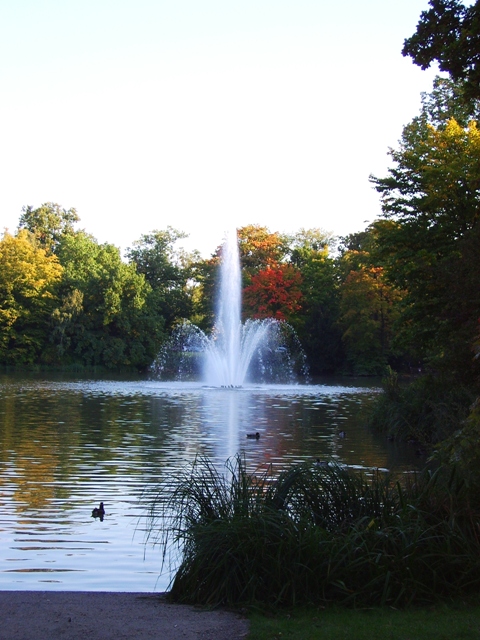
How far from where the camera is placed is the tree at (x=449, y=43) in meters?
10.1

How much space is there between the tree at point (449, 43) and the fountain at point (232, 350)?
31047 millimetres

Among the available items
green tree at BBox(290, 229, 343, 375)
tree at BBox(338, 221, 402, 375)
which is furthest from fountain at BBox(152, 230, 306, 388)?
tree at BBox(338, 221, 402, 375)

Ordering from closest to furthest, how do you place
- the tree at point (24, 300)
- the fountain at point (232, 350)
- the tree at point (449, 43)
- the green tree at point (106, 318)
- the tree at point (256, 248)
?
1. the tree at point (449, 43)
2. the fountain at point (232, 350)
3. the tree at point (24, 300)
4. the green tree at point (106, 318)
5. the tree at point (256, 248)

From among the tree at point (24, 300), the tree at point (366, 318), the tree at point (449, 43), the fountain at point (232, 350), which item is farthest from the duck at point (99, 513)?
the tree at point (24, 300)

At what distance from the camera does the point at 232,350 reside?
46312mm

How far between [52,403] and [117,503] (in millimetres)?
19367

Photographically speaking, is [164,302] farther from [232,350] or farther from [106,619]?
[106,619]

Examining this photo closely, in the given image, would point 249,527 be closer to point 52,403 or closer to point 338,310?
point 52,403

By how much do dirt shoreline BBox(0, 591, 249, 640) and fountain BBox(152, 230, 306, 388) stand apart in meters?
34.6

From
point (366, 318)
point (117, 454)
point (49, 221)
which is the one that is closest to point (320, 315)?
point (366, 318)

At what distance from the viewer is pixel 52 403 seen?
3036cm

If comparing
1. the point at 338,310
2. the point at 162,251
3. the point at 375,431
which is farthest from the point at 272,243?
the point at 375,431

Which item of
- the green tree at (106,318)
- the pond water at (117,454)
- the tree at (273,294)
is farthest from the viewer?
the green tree at (106,318)

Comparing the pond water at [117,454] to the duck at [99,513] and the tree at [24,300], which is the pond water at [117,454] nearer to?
the duck at [99,513]
